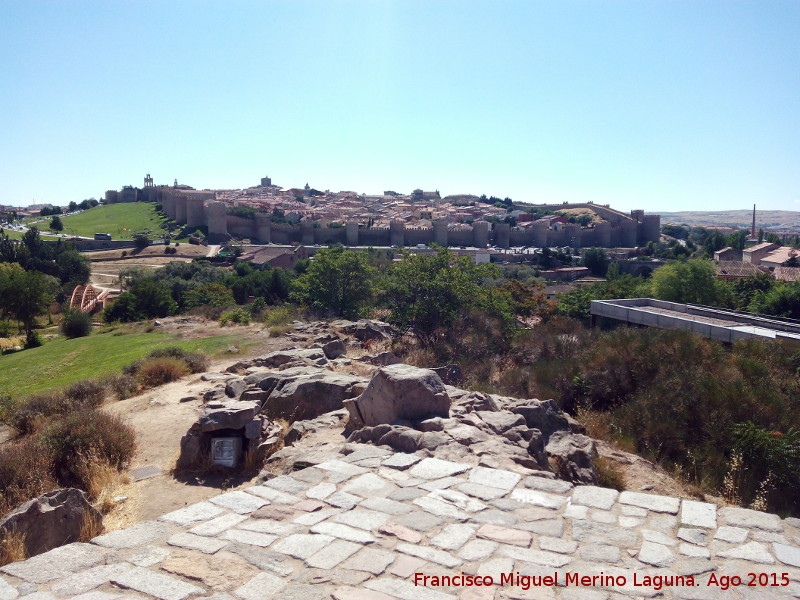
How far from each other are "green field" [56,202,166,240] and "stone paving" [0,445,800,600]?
201 ft

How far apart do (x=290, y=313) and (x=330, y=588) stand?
14250 millimetres

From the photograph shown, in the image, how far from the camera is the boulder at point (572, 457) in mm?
4965

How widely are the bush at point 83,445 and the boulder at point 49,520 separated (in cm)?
132

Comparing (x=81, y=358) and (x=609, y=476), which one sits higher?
(x=609, y=476)

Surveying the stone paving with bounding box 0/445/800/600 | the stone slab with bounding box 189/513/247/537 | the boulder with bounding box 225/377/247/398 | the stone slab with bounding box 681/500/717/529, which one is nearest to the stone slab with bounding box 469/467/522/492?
the stone paving with bounding box 0/445/800/600

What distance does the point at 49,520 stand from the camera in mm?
4008

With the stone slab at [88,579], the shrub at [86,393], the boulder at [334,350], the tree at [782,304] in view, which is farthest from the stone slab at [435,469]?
the tree at [782,304]

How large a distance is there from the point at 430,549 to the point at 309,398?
12.9 ft

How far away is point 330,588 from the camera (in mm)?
2807

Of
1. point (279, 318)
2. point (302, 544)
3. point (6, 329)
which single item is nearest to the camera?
point (302, 544)

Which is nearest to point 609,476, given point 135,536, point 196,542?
point 196,542

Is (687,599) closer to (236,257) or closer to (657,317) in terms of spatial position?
(657,317)

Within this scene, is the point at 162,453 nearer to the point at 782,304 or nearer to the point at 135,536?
the point at 135,536

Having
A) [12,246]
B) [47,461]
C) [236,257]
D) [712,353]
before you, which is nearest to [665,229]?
[236,257]
